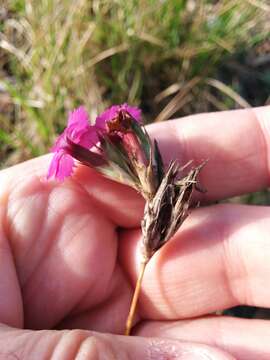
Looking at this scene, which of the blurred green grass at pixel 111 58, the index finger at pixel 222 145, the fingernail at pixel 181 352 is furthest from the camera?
the blurred green grass at pixel 111 58

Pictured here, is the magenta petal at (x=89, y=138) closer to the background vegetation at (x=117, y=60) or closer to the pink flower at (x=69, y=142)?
the pink flower at (x=69, y=142)

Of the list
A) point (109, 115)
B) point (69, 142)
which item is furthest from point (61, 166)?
point (109, 115)

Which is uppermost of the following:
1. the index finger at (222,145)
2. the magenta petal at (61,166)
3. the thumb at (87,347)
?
the magenta petal at (61,166)

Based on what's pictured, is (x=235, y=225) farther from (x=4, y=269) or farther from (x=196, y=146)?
(x=4, y=269)

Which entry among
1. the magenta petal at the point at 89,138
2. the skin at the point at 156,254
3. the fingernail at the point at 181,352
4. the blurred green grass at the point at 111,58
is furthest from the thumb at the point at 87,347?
the blurred green grass at the point at 111,58

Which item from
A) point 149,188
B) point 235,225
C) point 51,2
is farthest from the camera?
point 51,2

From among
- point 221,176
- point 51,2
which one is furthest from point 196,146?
point 51,2
